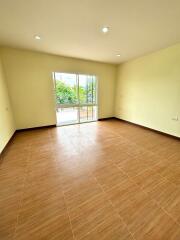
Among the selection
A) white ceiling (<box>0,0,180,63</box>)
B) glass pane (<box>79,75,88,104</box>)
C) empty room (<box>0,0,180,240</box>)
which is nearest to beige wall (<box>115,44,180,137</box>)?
empty room (<box>0,0,180,240</box>)

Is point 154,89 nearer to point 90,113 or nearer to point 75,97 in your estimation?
point 90,113

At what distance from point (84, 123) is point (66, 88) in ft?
5.41

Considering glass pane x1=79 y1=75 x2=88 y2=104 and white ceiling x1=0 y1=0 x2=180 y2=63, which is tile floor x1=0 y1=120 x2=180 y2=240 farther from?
white ceiling x1=0 y1=0 x2=180 y2=63

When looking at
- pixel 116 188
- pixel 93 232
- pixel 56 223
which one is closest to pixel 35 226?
pixel 56 223

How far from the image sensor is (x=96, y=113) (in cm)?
523

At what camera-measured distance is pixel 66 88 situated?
14.3 ft

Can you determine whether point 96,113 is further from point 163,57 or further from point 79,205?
point 79,205

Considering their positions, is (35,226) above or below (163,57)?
below

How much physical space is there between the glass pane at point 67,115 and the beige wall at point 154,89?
2.27 m

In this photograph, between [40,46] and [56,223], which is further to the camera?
[40,46]

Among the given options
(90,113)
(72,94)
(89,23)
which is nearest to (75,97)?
(72,94)

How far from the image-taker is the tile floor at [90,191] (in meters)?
1.12

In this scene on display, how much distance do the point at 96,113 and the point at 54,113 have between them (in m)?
1.96

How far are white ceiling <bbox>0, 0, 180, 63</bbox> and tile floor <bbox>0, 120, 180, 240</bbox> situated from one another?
263 cm
